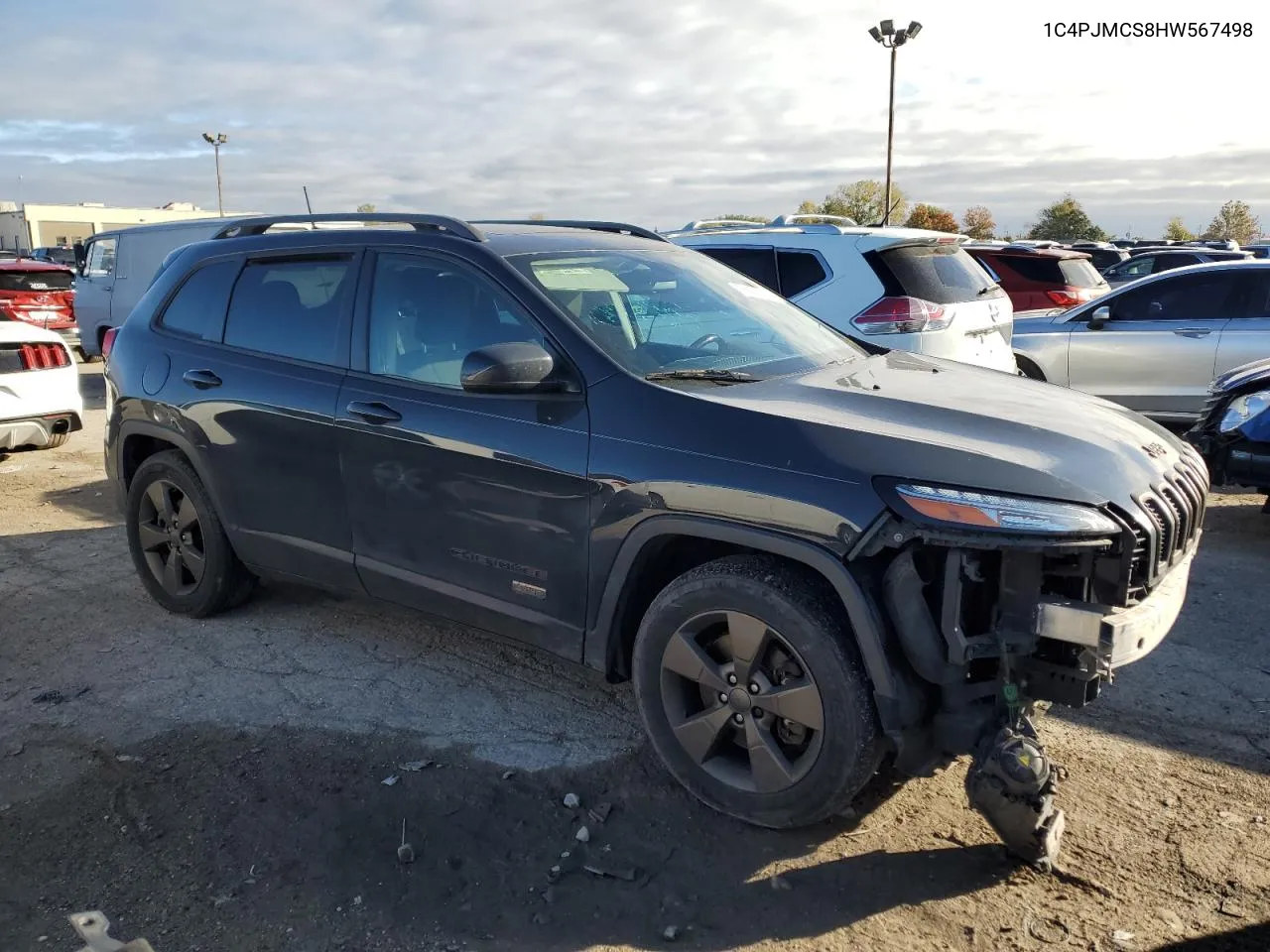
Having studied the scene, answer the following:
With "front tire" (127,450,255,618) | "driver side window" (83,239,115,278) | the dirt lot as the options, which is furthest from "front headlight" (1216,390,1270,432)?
"driver side window" (83,239,115,278)

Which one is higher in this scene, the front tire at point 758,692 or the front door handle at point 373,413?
the front door handle at point 373,413

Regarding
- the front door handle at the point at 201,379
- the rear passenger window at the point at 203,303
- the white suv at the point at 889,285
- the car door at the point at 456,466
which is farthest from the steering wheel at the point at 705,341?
the white suv at the point at 889,285

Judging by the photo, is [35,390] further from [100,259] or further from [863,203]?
[863,203]

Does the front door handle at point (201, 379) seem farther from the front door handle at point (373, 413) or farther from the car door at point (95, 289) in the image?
the car door at point (95, 289)

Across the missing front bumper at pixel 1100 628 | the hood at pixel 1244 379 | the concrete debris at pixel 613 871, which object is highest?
the hood at pixel 1244 379

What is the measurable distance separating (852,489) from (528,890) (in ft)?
4.86

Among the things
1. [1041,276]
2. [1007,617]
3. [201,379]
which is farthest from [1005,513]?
[1041,276]

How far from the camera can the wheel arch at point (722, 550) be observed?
9.38ft

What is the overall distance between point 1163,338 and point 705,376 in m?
7.27

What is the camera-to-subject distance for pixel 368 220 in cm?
440

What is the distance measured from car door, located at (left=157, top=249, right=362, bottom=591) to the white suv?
3309 millimetres

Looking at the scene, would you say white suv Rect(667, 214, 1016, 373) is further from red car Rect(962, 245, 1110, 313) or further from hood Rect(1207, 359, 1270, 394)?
red car Rect(962, 245, 1110, 313)

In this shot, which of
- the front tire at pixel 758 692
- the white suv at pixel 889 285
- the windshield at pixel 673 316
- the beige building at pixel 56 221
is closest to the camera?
the front tire at pixel 758 692

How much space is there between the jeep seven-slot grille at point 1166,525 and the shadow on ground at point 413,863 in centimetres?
97
